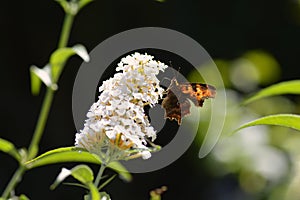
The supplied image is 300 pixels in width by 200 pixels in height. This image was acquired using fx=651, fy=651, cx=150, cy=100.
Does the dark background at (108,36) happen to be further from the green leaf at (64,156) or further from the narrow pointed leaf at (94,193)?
the narrow pointed leaf at (94,193)

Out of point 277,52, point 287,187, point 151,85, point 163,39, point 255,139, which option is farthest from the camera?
point 277,52

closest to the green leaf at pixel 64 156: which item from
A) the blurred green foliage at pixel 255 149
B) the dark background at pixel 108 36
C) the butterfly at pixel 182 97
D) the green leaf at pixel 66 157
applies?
the green leaf at pixel 66 157

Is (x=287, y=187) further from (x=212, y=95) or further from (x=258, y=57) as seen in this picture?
(x=212, y=95)

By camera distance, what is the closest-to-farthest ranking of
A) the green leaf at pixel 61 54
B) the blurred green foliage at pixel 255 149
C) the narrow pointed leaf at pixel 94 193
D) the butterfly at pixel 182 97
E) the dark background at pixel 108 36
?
the narrow pointed leaf at pixel 94 193 < the butterfly at pixel 182 97 < the green leaf at pixel 61 54 < the blurred green foliage at pixel 255 149 < the dark background at pixel 108 36

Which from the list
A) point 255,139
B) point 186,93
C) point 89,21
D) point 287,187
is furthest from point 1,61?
point 186,93

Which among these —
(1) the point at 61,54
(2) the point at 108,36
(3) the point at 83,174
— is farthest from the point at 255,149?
(3) the point at 83,174

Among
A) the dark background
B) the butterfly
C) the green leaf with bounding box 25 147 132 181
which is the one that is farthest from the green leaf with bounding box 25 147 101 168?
the dark background

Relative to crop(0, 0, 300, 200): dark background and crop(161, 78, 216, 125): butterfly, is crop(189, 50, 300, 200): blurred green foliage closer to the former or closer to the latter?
crop(0, 0, 300, 200): dark background
